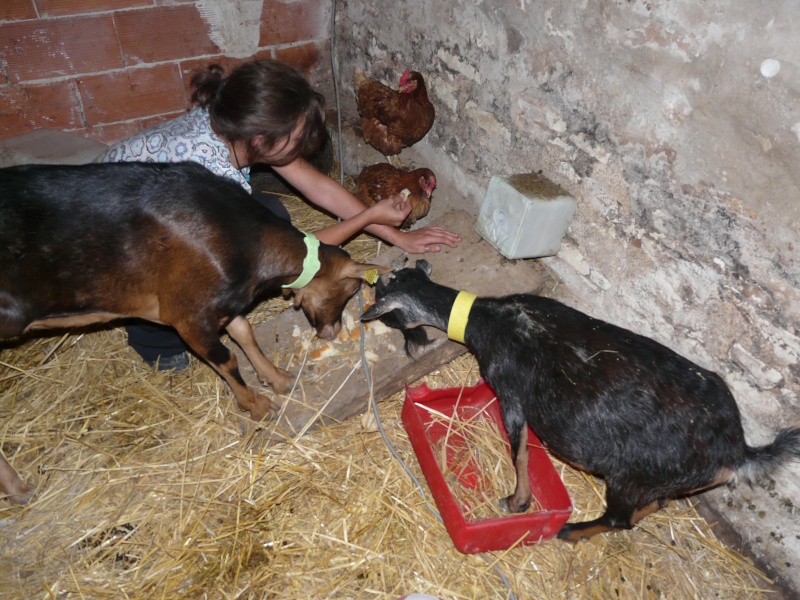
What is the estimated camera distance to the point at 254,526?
3072mm

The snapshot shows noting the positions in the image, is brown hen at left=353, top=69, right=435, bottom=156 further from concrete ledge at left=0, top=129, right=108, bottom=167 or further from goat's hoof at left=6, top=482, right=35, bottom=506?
goat's hoof at left=6, top=482, right=35, bottom=506

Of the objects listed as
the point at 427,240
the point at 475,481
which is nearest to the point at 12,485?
the point at 475,481

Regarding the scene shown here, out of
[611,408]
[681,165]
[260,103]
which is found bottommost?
[611,408]

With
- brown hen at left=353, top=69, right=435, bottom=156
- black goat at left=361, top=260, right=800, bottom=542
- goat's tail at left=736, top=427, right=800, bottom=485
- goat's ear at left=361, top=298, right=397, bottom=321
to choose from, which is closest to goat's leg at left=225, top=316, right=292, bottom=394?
goat's ear at left=361, top=298, right=397, bottom=321

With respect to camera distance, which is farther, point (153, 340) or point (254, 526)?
point (153, 340)

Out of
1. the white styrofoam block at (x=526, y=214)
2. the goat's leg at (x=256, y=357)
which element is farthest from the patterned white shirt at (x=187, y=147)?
the white styrofoam block at (x=526, y=214)

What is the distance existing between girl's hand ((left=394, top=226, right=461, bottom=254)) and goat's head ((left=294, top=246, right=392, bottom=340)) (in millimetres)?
634

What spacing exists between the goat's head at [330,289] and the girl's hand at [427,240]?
0.63 meters

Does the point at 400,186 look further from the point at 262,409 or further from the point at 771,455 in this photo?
the point at 771,455

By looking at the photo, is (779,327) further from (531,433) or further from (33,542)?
(33,542)

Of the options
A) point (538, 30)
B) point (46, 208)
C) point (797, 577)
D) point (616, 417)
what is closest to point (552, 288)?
point (616, 417)

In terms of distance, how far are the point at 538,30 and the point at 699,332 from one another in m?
2.08

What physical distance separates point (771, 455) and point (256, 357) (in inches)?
113

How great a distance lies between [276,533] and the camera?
3.05 m
